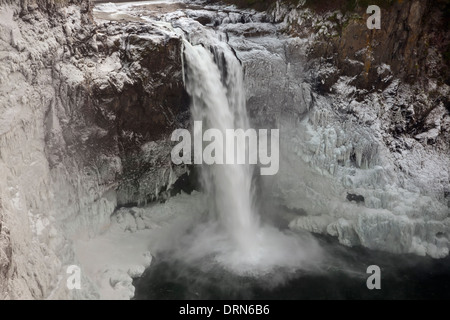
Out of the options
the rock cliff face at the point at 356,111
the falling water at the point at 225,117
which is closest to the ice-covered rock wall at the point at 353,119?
the rock cliff face at the point at 356,111

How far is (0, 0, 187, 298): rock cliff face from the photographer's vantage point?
8.47 metres

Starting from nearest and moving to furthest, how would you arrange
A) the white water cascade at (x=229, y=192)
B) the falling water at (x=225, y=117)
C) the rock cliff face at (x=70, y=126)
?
the rock cliff face at (x=70, y=126)
the white water cascade at (x=229, y=192)
the falling water at (x=225, y=117)

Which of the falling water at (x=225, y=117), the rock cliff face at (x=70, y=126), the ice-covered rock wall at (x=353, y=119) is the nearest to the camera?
the rock cliff face at (x=70, y=126)

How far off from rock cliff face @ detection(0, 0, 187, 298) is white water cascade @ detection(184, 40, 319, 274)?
2.54 ft

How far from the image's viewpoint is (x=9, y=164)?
336 inches

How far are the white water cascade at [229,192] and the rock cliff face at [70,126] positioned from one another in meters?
0.77

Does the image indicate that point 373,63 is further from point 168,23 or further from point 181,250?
point 181,250

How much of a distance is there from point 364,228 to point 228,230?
14.9ft

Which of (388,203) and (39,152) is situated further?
(388,203)

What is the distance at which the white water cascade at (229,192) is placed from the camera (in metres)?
11.8

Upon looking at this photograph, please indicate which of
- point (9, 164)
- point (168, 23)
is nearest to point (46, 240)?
point (9, 164)

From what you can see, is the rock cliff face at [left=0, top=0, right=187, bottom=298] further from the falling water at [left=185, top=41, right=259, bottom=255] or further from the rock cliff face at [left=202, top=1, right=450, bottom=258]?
the rock cliff face at [left=202, top=1, right=450, bottom=258]

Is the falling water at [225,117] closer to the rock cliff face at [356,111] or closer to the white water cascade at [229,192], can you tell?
the white water cascade at [229,192]

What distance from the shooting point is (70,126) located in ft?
34.7
